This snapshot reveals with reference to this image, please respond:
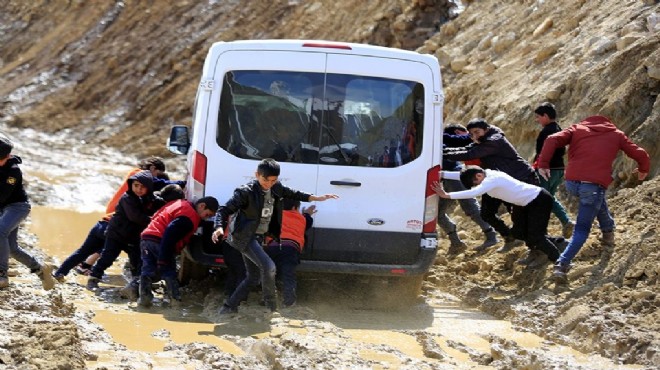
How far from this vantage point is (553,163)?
10672mm

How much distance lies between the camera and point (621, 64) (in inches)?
481

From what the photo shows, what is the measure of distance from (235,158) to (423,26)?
37.3 feet

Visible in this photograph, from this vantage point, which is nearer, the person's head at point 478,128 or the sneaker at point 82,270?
the person's head at point 478,128

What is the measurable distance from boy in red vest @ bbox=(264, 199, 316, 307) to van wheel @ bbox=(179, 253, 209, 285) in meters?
1.11

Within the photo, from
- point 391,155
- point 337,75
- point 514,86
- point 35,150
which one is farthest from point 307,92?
point 35,150

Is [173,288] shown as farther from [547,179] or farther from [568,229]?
[568,229]

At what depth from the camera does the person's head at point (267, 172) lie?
839 centimetres

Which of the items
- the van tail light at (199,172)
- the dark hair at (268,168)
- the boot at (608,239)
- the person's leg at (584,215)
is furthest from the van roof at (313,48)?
the boot at (608,239)

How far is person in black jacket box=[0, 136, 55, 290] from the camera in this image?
876 cm

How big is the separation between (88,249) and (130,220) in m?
0.67

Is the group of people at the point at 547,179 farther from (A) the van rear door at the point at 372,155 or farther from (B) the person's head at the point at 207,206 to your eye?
(B) the person's head at the point at 207,206

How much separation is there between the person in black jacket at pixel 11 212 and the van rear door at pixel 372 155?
2.35 meters

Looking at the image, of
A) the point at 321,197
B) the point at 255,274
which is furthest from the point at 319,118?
the point at 255,274

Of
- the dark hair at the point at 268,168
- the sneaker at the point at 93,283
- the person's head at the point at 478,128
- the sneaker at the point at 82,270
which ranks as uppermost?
the person's head at the point at 478,128
